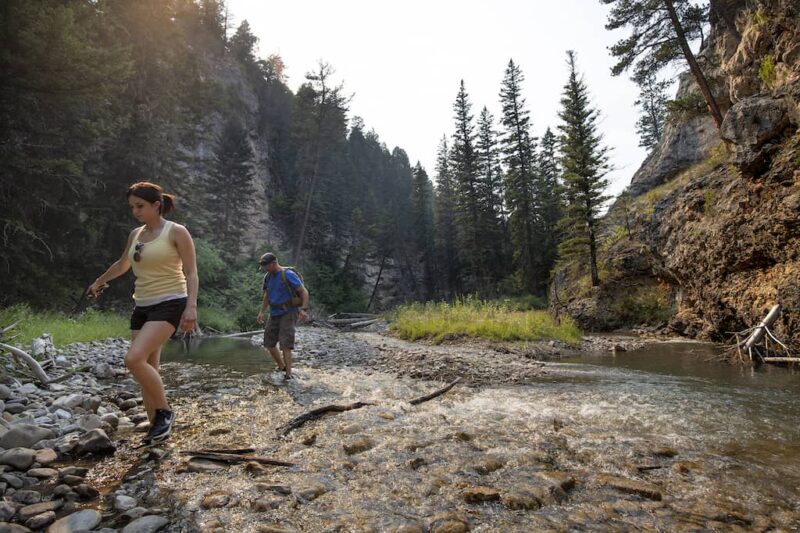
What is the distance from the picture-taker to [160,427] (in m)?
3.70

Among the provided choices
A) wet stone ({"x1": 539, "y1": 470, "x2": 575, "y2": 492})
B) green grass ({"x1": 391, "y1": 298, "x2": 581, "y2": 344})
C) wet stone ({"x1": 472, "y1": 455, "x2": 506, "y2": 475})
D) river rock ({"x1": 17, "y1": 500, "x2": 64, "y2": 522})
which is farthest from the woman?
green grass ({"x1": 391, "y1": 298, "x2": 581, "y2": 344})

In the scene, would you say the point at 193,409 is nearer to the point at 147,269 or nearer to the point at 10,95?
the point at 147,269

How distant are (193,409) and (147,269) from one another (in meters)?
2.12

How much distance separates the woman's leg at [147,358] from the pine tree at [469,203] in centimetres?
3965

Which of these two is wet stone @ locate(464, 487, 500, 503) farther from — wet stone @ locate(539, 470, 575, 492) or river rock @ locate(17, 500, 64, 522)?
river rock @ locate(17, 500, 64, 522)

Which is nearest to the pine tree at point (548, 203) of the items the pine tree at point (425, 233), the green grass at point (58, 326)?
the pine tree at point (425, 233)

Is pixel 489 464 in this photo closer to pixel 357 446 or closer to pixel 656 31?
pixel 357 446

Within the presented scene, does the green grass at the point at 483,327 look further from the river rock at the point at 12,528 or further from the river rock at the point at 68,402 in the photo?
the river rock at the point at 12,528

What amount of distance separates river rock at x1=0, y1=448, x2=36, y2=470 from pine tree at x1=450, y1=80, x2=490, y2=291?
1595 inches

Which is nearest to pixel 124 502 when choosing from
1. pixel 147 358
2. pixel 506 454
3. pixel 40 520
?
pixel 40 520

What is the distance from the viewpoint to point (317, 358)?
10.1 m

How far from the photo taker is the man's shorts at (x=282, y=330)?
7.14 meters

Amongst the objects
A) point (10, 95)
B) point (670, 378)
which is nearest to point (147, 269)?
point (670, 378)

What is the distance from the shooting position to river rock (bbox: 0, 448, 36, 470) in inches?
117
